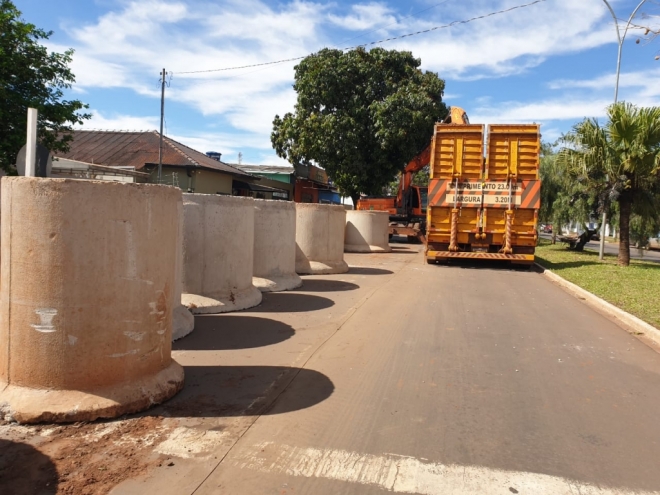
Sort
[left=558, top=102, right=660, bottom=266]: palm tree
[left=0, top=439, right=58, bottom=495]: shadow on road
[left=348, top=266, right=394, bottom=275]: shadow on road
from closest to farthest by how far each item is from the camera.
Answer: [left=0, top=439, right=58, bottom=495]: shadow on road → [left=348, top=266, right=394, bottom=275]: shadow on road → [left=558, top=102, right=660, bottom=266]: palm tree

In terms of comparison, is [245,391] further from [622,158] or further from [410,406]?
[622,158]

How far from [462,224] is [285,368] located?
36.8 ft

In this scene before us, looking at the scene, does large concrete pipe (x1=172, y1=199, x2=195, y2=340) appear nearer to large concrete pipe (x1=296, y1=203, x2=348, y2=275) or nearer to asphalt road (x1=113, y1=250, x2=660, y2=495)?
asphalt road (x1=113, y1=250, x2=660, y2=495)

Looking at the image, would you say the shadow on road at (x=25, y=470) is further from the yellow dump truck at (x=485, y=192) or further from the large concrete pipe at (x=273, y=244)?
the yellow dump truck at (x=485, y=192)

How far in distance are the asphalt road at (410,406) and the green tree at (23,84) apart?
9.97 m

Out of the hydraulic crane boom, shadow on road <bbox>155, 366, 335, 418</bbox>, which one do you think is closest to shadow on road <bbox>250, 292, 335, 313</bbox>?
shadow on road <bbox>155, 366, 335, 418</bbox>

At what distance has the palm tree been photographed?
52.9ft

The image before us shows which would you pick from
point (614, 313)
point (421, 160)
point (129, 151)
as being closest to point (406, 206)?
point (421, 160)

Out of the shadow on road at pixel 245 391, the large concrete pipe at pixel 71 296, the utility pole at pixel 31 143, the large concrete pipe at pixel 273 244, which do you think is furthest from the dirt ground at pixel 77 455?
the large concrete pipe at pixel 273 244

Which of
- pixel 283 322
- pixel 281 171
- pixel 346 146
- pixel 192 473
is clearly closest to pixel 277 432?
pixel 192 473

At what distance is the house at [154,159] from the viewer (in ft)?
88.4

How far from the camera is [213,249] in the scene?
7605 mm

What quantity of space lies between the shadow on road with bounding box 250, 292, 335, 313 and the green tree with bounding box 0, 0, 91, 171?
914 centimetres

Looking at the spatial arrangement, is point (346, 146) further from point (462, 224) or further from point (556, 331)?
point (556, 331)
